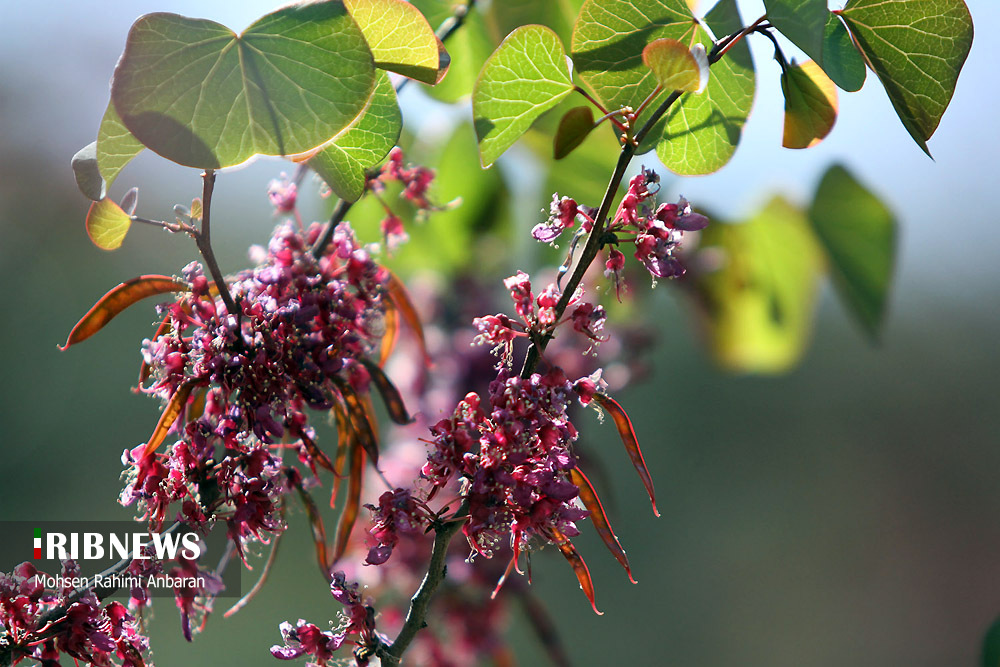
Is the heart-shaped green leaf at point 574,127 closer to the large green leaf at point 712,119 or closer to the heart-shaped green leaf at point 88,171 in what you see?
the large green leaf at point 712,119

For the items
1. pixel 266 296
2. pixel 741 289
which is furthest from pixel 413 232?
pixel 266 296

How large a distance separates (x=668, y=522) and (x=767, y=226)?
6.76ft

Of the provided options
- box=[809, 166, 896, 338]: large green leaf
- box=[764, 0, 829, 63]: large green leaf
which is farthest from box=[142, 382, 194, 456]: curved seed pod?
box=[809, 166, 896, 338]: large green leaf

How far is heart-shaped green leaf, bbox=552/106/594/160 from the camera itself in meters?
0.25

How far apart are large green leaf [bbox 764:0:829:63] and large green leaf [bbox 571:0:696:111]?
0.13 feet

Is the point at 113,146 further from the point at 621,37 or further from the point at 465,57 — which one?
the point at 465,57

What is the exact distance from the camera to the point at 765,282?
0.66 metres

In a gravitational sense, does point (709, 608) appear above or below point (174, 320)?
below

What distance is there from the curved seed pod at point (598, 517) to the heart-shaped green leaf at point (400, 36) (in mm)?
151

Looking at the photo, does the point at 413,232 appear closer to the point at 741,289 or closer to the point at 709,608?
the point at 741,289

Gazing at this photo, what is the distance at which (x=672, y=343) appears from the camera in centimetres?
263

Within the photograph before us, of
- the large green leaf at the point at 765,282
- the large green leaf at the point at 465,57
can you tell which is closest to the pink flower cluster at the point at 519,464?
the large green leaf at the point at 465,57

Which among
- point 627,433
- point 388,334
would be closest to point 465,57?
point 388,334

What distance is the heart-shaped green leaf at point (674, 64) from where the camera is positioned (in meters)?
0.22
